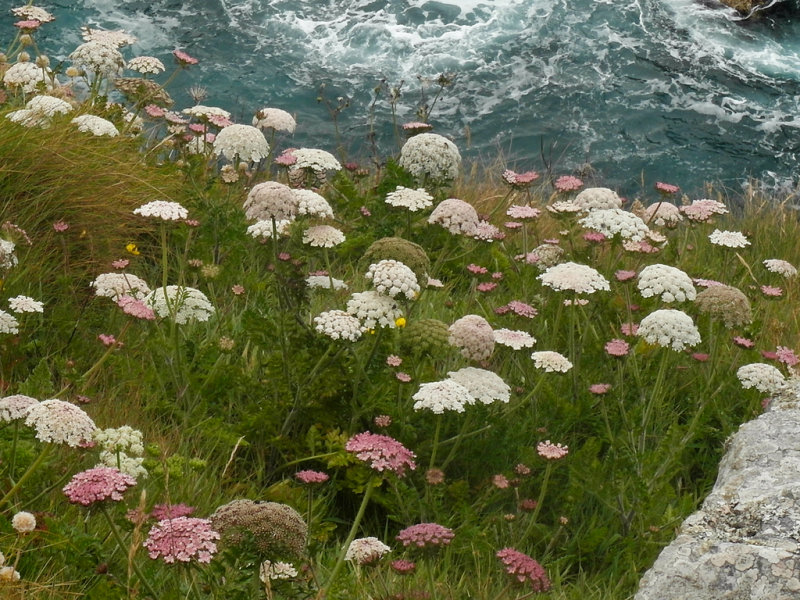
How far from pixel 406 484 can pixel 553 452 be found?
0.71m

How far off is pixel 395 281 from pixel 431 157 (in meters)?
2.17

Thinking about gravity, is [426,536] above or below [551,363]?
above

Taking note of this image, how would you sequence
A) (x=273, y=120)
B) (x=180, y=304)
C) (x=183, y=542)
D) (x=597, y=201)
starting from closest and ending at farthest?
1. (x=183, y=542)
2. (x=180, y=304)
3. (x=597, y=201)
4. (x=273, y=120)

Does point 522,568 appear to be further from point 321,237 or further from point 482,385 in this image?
point 321,237

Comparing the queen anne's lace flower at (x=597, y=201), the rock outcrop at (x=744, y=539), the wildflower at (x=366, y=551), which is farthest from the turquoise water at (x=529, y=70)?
the wildflower at (x=366, y=551)

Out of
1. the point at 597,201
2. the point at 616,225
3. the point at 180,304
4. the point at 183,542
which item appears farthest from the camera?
the point at 597,201

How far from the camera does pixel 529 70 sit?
A: 1260 centimetres

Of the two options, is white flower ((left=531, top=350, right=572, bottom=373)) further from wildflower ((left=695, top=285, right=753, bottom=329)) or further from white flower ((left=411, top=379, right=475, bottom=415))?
wildflower ((left=695, top=285, right=753, bottom=329))

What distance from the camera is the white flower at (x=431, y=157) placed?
5.47 meters

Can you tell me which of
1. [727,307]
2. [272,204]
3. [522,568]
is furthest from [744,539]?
[272,204]

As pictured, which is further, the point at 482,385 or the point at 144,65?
the point at 144,65

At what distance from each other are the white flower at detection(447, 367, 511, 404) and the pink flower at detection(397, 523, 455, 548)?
766 millimetres

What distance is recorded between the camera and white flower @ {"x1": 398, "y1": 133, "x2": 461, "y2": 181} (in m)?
5.47

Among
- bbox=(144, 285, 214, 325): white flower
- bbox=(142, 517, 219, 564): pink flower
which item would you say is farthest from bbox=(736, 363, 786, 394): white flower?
bbox=(142, 517, 219, 564): pink flower
